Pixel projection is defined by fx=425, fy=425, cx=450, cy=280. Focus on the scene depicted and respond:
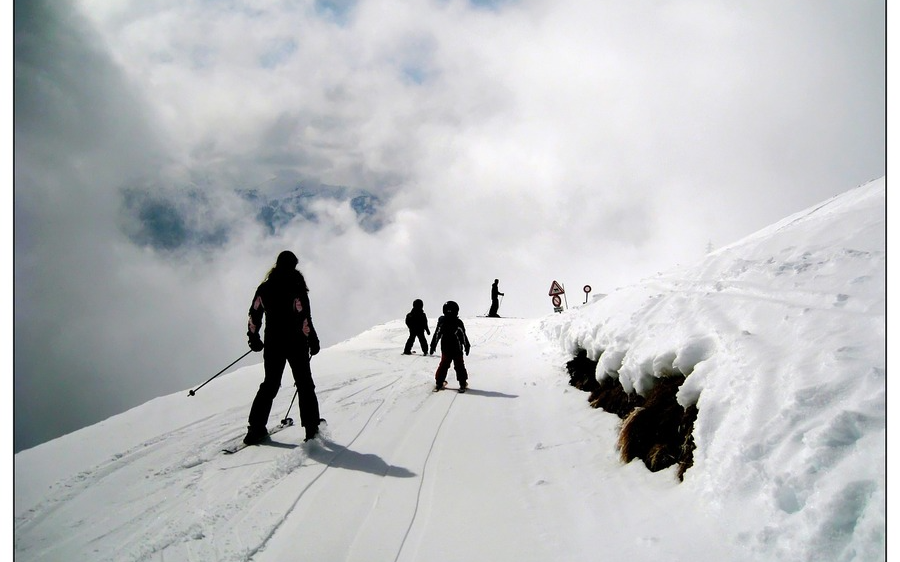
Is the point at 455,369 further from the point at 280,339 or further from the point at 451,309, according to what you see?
the point at 280,339

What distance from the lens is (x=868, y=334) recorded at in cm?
311

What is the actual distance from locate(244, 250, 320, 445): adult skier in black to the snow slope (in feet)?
1.28

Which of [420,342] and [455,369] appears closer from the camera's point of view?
[455,369]

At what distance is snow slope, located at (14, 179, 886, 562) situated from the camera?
264 cm

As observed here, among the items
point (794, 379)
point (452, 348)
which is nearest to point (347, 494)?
point (794, 379)

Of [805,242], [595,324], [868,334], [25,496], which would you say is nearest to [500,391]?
[595,324]

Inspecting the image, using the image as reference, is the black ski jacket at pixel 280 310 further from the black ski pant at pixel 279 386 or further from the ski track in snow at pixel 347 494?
the ski track in snow at pixel 347 494

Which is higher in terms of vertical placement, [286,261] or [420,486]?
[286,261]

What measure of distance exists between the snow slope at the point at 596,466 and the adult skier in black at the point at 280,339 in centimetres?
39

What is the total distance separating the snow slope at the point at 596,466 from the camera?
2.64m

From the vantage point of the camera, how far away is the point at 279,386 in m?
5.42

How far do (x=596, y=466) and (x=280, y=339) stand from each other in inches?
160

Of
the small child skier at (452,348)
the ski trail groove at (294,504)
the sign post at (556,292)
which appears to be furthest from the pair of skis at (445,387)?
the sign post at (556,292)

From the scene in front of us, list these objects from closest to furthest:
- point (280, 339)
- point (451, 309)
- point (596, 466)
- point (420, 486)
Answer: point (420, 486) → point (596, 466) → point (280, 339) → point (451, 309)
